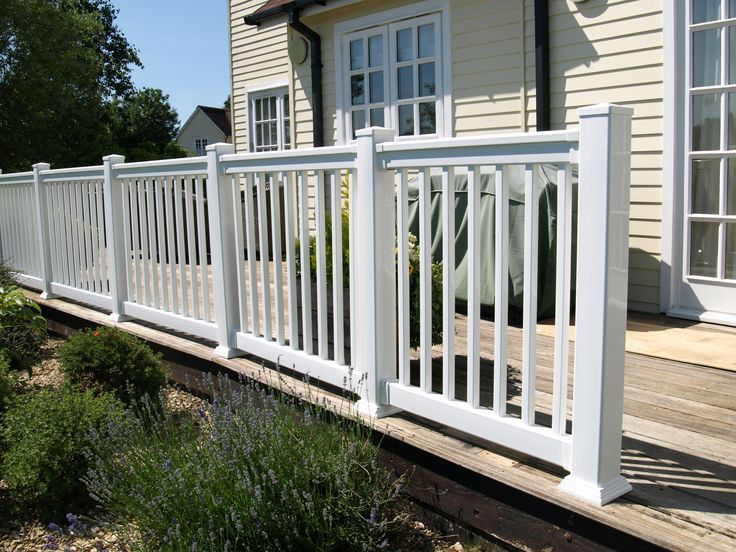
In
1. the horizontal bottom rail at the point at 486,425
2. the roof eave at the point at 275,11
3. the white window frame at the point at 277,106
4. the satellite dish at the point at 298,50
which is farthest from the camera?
the white window frame at the point at 277,106

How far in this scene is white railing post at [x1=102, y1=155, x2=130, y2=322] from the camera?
4.88 m

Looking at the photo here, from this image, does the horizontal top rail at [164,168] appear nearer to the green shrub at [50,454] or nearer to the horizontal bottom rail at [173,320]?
the horizontal bottom rail at [173,320]

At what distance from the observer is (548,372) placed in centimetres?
357

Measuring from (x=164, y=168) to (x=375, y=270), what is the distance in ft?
6.69

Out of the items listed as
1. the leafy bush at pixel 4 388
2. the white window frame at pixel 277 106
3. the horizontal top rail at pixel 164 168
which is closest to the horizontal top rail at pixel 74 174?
the horizontal top rail at pixel 164 168

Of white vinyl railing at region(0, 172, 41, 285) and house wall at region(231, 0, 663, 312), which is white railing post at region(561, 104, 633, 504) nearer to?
house wall at region(231, 0, 663, 312)

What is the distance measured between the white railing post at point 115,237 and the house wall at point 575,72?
9.73ft

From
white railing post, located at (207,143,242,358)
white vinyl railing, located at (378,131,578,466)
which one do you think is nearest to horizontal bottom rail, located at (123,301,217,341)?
white railing post, located at (207,143,242,358)

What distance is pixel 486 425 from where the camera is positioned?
2.45m

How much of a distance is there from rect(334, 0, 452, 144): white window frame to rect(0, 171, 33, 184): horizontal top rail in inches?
119

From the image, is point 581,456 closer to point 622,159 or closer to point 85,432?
point 622,159

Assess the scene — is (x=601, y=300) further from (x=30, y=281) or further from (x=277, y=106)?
(x=277, y=106)

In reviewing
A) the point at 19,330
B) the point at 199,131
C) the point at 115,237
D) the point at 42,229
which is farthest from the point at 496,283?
the point at 199,131

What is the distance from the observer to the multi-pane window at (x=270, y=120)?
899 centimetres
